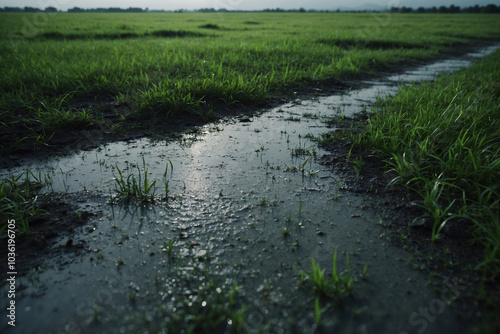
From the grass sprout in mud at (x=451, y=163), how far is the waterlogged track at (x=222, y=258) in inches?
13.6

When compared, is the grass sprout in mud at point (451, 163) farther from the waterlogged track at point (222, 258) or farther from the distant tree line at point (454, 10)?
the distant tree line at point (454, 10)

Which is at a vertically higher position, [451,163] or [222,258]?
[451,163]

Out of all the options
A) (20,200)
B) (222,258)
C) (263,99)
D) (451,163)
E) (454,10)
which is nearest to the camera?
(222,258)

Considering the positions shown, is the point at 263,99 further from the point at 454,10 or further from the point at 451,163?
the point at 454,10

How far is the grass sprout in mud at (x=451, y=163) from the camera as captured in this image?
1859 millimetres

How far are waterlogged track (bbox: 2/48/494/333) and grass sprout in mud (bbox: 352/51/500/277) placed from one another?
346 millimetres

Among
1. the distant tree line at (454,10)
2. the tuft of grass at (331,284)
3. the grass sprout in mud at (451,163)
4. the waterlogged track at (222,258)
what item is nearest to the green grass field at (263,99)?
the grass sprout in mud at (451,163)

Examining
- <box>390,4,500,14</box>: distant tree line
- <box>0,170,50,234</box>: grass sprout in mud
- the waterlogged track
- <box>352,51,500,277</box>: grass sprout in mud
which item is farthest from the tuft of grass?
<box>390,4,500,14</box>: distant tree line

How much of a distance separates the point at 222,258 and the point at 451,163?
1.85 meters

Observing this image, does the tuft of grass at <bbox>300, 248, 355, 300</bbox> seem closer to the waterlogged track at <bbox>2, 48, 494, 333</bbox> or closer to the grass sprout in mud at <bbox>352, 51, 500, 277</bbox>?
the waterlogged track at <bbox>2, 48, 494, 333</bbox>

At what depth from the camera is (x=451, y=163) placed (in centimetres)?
236

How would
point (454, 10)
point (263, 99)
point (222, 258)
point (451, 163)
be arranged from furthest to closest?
point (454, 10)
point (263, 99)
point (451, 163)
point (222, 258)

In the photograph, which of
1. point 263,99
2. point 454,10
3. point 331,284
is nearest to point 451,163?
point 331,284

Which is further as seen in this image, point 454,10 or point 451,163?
point 454,10
